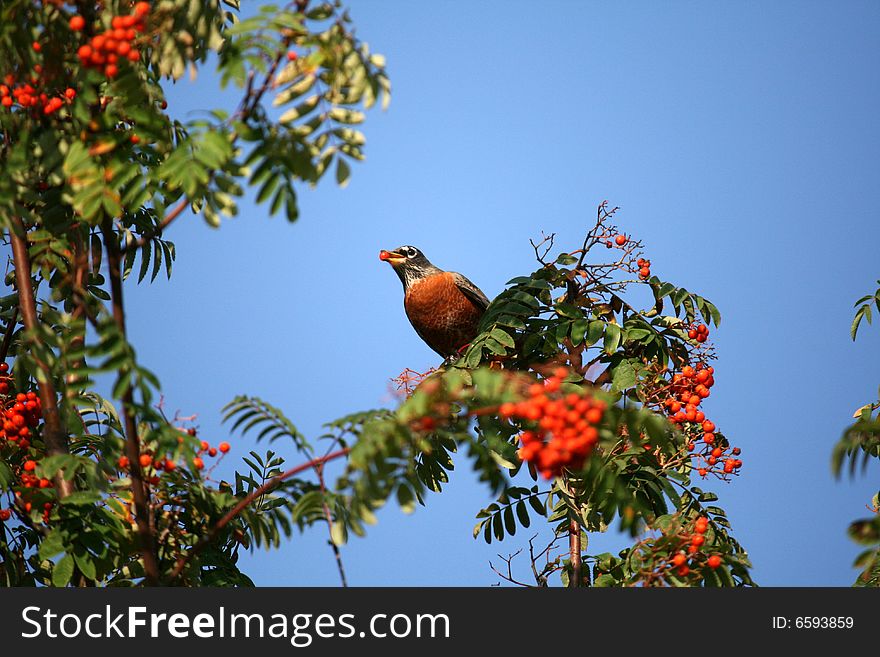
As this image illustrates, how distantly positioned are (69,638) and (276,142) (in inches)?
66.2

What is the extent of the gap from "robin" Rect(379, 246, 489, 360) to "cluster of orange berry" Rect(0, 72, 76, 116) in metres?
3.66

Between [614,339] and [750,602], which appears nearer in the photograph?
[750,602]

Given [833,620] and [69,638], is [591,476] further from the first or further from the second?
[69,638]

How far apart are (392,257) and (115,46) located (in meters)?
4.48

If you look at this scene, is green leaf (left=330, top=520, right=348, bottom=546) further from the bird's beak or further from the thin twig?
the bird's beak

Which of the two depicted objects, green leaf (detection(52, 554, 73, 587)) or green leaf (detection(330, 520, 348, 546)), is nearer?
green leaf (detection(330, 520, 348, 546))

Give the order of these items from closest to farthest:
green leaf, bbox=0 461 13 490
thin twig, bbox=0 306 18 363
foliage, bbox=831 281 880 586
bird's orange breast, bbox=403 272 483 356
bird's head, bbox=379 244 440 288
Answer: foliage, bbox=831 281 880 586 → green leaf, bbox=0 461 13 490 → thin twig, bbox=0 306 18 363 → bird's orange breast, bbox=403 272 483 356 → bird's head, bbox=379 244 440 288

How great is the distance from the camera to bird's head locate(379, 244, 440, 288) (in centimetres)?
729

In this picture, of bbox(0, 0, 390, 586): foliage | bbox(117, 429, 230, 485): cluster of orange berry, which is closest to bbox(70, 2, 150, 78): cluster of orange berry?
bbox(0, 0, 390, 586): foliage

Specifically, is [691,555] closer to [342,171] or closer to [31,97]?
→ [342,171]

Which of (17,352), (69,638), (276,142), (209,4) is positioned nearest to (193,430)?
(69,638)

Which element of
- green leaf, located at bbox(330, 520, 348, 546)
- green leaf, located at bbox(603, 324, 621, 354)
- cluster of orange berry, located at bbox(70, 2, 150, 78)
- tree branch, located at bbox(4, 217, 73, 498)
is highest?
green leaf, located at bbox(603, 324, 621, 354)

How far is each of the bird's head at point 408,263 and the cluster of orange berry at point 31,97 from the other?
3929 millimetres

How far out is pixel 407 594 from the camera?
3445 millimetres
